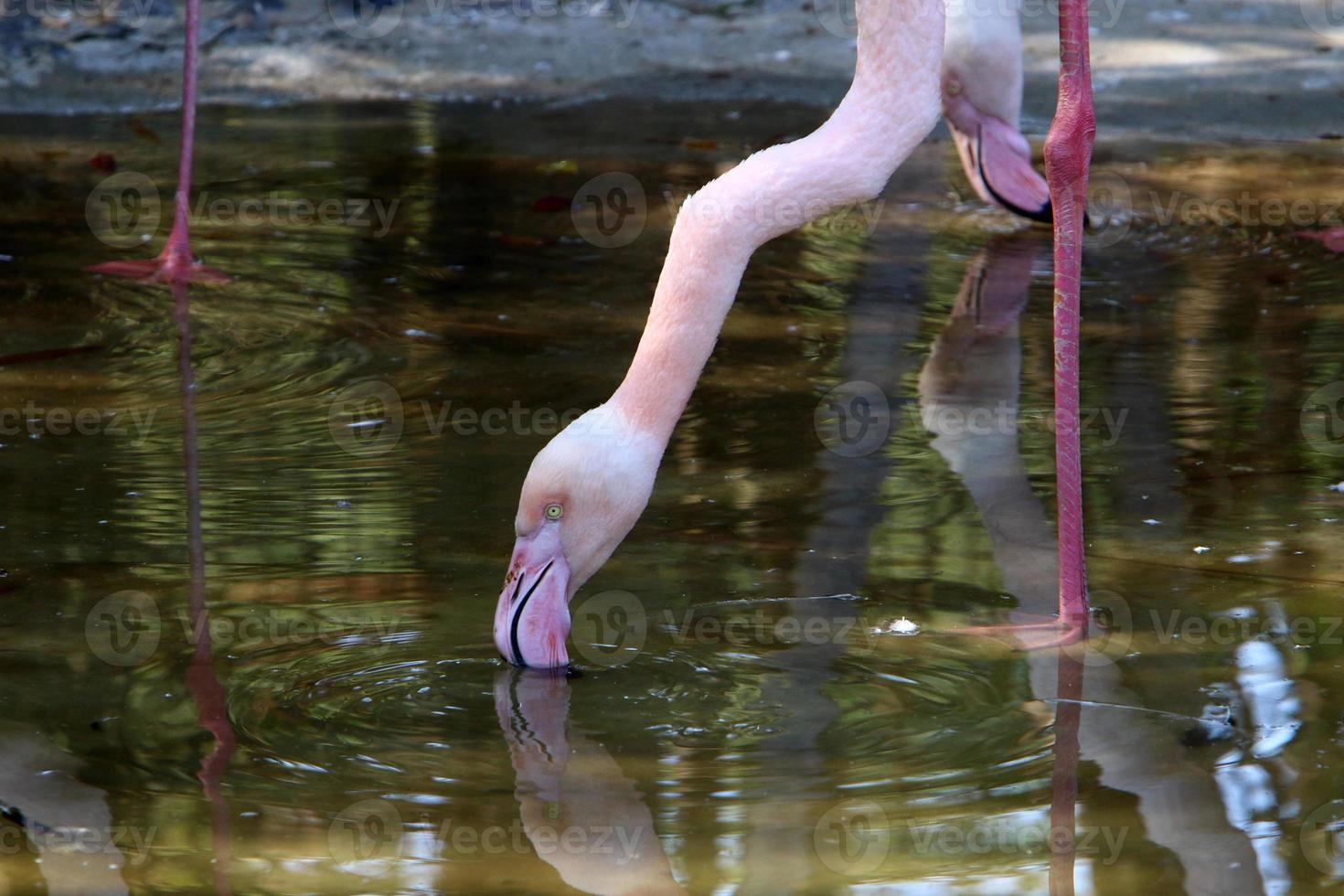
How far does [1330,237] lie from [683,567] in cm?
275

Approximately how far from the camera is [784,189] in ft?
8.79

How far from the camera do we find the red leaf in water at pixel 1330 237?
4.86 m

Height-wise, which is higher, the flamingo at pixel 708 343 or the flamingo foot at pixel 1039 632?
the flamingo at pixel 708 343

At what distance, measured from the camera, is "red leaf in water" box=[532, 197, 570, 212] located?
5.67 m

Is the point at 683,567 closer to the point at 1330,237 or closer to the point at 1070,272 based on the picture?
the point at 1070,272

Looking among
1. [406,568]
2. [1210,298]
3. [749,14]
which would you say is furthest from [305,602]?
[749,14]

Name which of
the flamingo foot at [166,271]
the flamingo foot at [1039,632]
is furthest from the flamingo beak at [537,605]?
the flamingo foot at [166,271]

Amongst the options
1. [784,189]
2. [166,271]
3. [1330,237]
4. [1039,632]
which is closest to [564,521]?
[784,189]

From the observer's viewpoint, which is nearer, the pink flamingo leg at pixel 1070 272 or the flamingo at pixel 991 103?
the pink flamingo leg at pixel 1070 272

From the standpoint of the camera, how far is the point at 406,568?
10.1 ft

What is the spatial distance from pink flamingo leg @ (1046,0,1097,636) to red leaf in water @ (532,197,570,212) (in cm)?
291

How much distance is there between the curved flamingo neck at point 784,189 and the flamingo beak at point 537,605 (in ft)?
0.84

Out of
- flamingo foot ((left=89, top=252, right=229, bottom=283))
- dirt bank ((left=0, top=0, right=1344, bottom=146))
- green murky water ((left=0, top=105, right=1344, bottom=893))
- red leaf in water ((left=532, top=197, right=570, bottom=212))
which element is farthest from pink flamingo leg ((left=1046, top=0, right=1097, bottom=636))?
dirt bank ((left=0, top=0, right=1344, bottom=146))

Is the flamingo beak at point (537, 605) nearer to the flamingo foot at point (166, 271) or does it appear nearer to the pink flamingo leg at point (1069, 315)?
the pink flamingo leg at point (1069, 315)
